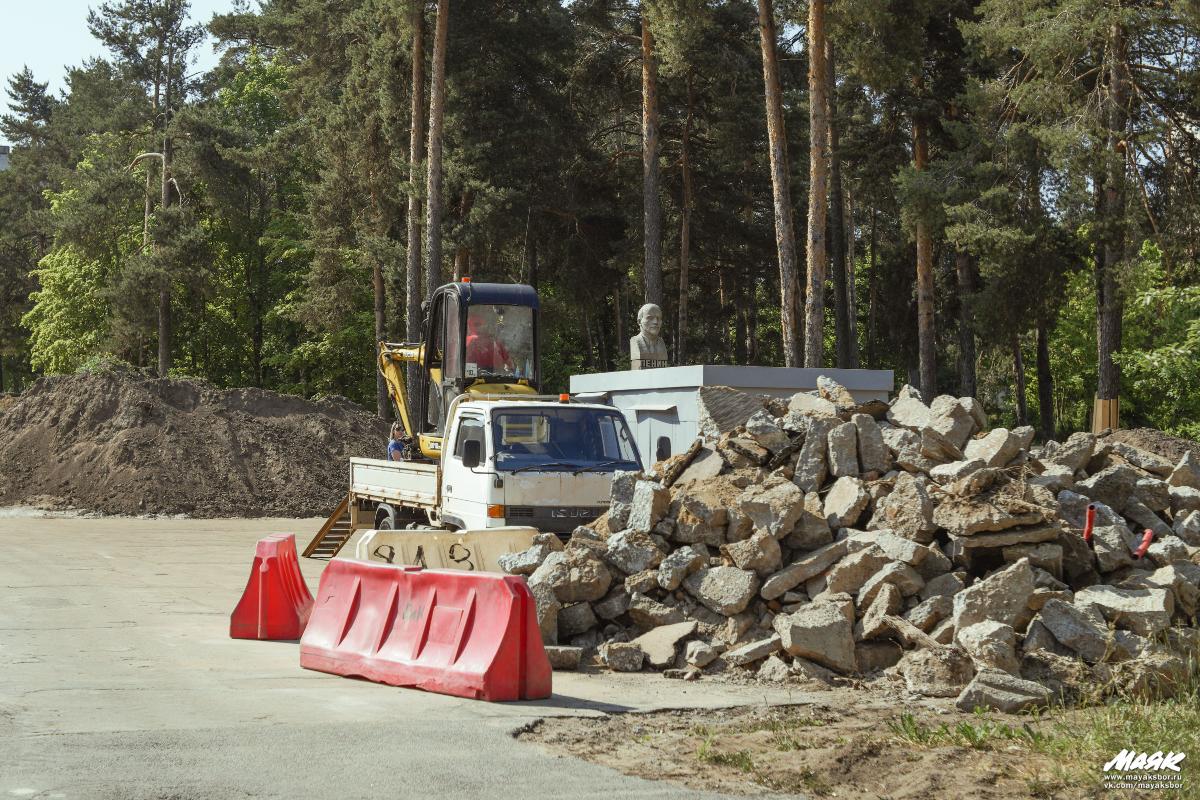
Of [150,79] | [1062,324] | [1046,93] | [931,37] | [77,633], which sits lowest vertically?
[77,633]

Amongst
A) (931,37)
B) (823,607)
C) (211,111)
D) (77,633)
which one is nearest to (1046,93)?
(931,37)

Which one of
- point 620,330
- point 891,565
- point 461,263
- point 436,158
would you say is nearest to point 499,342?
point 891,565

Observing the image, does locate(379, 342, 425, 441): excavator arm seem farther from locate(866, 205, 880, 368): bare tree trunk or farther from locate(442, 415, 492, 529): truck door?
locate(866, 205, 880, 368): bare tree trunk

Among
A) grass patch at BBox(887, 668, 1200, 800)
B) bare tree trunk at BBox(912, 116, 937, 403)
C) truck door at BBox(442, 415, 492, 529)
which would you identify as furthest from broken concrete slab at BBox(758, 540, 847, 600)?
bare tree trunk at BBox(912, 116, 937, 403)

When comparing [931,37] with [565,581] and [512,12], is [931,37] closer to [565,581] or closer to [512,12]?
[512,12]

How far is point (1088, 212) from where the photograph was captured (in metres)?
26.6

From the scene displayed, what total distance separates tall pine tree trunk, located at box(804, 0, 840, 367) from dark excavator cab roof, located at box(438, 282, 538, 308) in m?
7.03

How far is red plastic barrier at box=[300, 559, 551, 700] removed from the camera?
28.4ft

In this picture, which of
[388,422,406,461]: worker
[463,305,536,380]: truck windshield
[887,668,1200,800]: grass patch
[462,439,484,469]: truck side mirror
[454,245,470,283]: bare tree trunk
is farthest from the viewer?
[454,245,470,283]: bare tree trunk

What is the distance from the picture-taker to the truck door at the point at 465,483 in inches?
526

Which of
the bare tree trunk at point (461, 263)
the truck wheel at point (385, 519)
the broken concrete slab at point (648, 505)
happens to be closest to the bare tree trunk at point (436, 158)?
the bare tree trunk at point (461, 263)

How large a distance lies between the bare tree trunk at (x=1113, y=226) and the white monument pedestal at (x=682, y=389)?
1027 cm

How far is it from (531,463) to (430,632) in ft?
14.5

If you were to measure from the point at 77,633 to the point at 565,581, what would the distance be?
16.1ft
